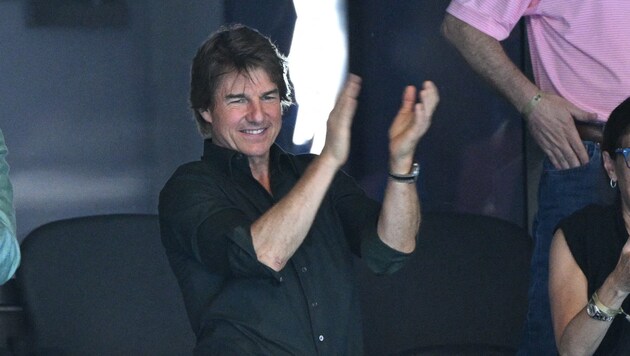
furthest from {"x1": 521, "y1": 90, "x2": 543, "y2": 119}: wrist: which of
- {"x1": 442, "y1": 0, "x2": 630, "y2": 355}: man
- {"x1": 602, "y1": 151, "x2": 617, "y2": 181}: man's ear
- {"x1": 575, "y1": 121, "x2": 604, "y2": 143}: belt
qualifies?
{"x1": 602, "y1": 151, "x2": 617, "y2": 181}: man's ear

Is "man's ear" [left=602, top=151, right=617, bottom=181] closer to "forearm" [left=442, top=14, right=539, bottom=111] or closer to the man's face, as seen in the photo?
"forearm" [left=442, top=14, right=539, bottom=111]

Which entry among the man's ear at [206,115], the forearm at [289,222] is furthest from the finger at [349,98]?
the man's ear at [206,115]

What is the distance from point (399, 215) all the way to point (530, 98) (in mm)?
768

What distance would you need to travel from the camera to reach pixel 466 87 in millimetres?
4625

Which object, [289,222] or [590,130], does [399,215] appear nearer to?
[289,222]

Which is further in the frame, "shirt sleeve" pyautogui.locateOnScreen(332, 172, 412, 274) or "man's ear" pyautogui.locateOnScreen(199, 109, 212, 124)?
"man's ear" pyautogui.locateOnScreen(199, 109, 212, 124)

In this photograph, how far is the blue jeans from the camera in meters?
3.53

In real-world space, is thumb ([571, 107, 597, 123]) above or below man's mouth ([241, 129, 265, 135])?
below

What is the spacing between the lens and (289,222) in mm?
2852

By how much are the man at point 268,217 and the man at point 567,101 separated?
611 millimetres

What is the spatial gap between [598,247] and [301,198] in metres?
0.76

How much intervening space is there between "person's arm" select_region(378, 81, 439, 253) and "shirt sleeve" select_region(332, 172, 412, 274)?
2cm

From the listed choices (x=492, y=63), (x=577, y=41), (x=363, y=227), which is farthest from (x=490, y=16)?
(x=363, y=227)

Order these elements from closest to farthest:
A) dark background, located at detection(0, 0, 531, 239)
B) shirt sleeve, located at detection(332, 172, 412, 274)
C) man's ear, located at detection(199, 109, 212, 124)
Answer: shirt sleeve, located at detection(332, 172, 412, 274), man's ear, located at detection(199, 109, 212, 124), dark background, located at detection(0, 0, 531, 239)
